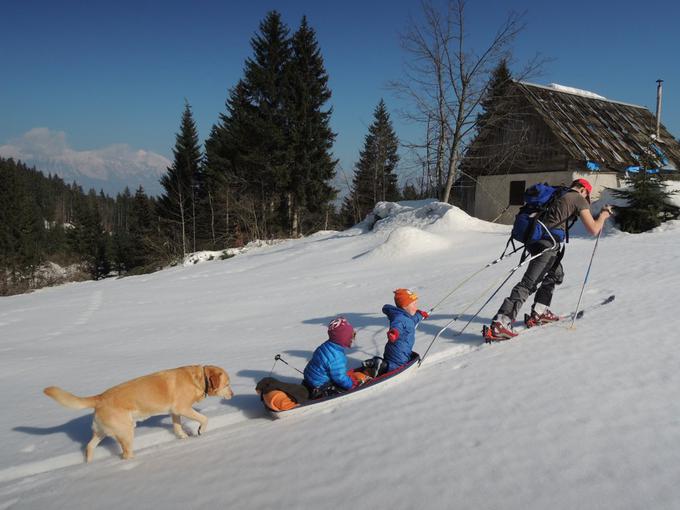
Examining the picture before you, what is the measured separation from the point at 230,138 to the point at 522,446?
30.6 metres

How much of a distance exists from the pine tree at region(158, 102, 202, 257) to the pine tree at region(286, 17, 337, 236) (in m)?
10.6

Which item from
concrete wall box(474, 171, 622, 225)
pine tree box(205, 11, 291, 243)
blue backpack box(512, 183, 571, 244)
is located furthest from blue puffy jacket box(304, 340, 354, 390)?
pine tree box(205, 11, 291, 243)

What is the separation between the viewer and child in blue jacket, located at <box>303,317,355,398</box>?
4074 mm

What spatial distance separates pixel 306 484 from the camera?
287cm

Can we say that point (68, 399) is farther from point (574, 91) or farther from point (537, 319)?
point (574, 91)

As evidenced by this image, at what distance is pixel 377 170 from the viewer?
42.4m

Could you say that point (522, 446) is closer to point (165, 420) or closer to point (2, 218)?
point (165, 420)

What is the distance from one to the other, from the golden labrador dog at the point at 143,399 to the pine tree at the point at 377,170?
38.4m

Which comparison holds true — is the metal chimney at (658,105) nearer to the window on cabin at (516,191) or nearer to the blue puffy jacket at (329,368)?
the window on cabin at (516,191)

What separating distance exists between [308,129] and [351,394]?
87.5ft

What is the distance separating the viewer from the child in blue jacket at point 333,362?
407 centimetres

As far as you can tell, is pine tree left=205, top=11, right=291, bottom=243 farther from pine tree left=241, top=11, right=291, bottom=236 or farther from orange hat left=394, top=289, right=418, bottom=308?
orange hat left=394, top=289, right=418, bottom=308

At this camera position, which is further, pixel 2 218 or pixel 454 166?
pixel 2 218

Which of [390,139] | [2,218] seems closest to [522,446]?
[390,139]
